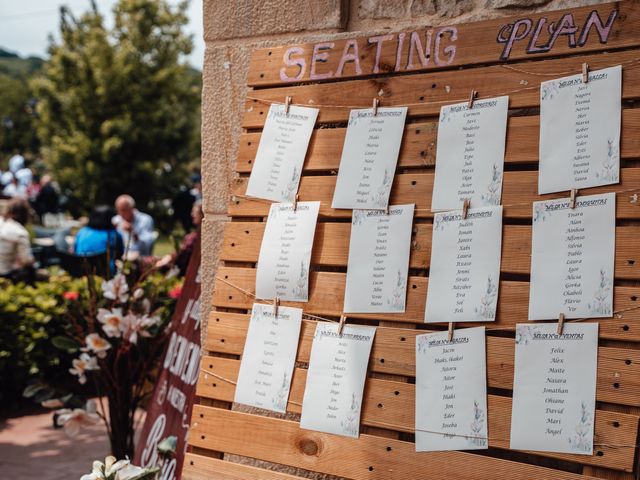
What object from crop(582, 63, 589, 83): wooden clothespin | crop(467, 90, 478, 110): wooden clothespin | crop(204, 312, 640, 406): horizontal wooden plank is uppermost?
crop(582, 63, 589, 83): wooden clothespin

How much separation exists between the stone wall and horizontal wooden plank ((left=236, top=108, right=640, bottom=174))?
12.6 inches

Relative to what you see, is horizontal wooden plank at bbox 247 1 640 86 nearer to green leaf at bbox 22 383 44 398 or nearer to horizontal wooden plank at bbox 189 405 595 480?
horizontal wooden plank at bbox 189 405 595 480

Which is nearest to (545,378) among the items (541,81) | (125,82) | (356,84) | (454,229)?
(454,229)

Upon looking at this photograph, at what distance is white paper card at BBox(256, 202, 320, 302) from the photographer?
2.07 meters

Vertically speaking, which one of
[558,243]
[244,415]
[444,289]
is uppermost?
[558,243]

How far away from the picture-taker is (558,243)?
1.72 m

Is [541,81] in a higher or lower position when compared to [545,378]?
higher

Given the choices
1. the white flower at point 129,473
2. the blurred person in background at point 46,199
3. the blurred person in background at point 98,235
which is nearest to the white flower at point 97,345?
the white flower at point 129,473

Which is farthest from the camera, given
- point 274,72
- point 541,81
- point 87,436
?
point 87,436

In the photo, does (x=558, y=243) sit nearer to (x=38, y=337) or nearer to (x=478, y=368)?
(x=478, y=368)

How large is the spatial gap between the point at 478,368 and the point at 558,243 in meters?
0.35

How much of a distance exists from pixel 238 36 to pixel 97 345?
166 cm

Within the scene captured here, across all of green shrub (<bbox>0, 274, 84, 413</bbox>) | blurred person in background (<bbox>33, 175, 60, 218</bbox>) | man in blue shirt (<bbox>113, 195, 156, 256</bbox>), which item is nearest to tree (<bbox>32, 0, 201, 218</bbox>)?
blurred person in background (<bbox>33, 175, 60, 218</bbox>)

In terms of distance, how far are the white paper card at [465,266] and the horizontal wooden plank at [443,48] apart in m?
0.43
